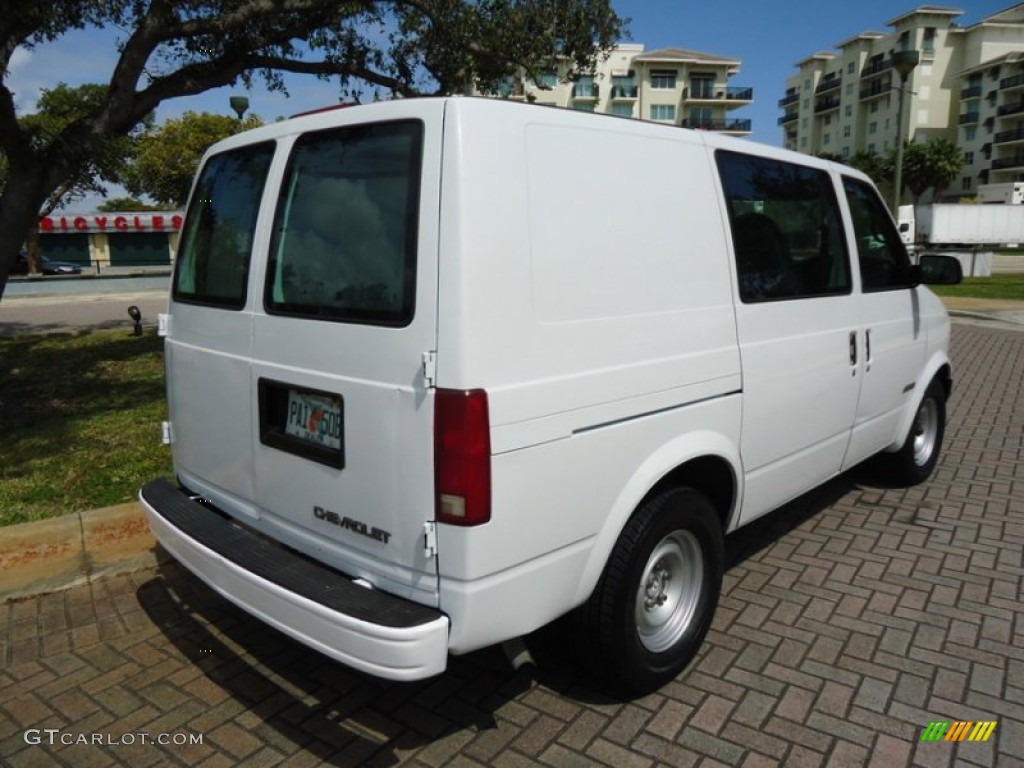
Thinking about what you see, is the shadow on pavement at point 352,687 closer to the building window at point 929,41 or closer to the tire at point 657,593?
the tire at point 657,593

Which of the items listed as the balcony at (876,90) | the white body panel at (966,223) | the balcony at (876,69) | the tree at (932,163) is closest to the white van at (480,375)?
the white body panel at (966,223)

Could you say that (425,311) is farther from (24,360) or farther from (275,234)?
(24,360)

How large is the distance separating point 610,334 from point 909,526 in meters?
3.19

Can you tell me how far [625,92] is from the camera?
3250 inches

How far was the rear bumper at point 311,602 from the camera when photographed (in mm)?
2217

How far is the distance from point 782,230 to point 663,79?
8691 centimetres

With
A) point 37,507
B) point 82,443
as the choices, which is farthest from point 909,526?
point 82,443

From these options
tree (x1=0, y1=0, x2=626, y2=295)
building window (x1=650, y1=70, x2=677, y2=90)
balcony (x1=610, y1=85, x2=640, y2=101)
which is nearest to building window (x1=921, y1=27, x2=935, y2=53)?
building window (x1=650, y1=70, x2=677, y2=90)

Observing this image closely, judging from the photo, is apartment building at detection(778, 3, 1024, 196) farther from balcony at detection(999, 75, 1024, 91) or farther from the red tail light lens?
the red tail light lens

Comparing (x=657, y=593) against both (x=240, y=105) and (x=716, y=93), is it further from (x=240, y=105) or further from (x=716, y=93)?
(x=716, y=93)

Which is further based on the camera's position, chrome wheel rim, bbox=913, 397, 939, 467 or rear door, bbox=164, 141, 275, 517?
chrome wheel rim, bbox=913, 397, 939, 467

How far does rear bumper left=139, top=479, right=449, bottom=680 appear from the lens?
87.3 inches

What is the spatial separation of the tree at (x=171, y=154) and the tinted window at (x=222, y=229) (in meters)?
35.1

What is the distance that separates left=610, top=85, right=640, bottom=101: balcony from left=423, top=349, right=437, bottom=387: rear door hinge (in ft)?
284
